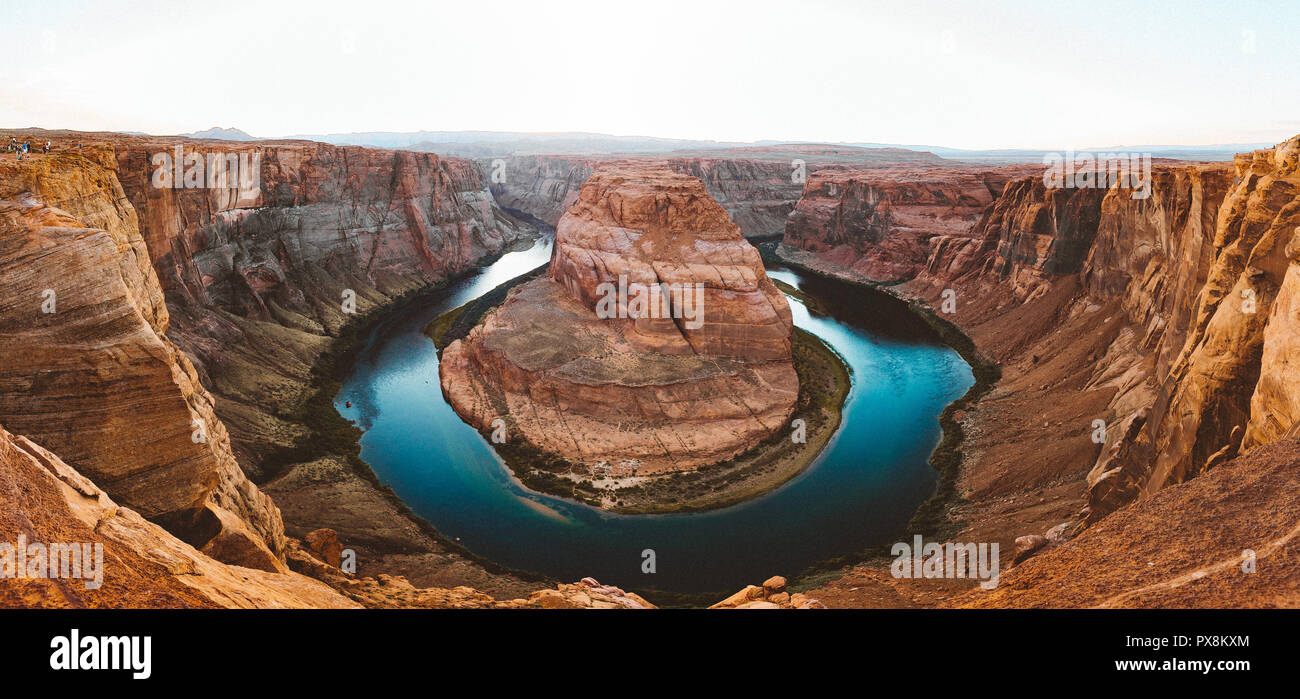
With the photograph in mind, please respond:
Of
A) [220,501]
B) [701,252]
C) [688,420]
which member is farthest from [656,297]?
[220,501]

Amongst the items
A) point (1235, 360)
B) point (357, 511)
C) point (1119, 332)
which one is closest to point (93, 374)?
point (357, 511)

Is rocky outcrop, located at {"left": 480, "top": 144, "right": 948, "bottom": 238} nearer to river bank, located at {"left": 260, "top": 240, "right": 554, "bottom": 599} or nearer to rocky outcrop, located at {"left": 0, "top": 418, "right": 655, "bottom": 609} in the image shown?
river bank, located at {"left": 260, "top": 240, "right": 554, "bottom": 599}

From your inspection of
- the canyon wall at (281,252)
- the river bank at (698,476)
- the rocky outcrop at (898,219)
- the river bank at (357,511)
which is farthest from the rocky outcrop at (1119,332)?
the canyon wall at (281,252)

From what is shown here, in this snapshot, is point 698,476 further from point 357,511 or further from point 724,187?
point 724,187

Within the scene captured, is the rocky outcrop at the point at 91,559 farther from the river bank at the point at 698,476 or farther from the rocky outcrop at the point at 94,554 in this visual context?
the river bank at the point at 698,476

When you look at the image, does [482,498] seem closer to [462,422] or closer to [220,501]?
[462,422]

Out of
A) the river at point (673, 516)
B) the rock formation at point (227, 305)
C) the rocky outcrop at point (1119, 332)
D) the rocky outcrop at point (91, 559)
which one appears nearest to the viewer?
the rocky outcrop at point (91, 559)

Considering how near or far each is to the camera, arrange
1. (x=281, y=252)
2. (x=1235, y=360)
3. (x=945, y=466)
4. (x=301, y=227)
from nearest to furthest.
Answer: (x=1235, y=360) → (x=945, y=466) → (x=281, y=252) → (x=301, y=227)
